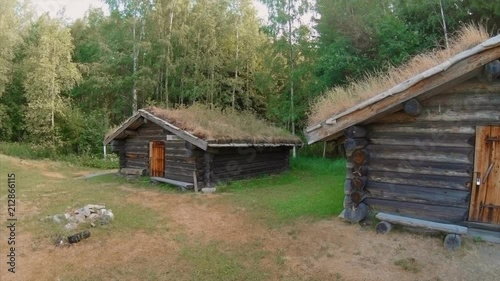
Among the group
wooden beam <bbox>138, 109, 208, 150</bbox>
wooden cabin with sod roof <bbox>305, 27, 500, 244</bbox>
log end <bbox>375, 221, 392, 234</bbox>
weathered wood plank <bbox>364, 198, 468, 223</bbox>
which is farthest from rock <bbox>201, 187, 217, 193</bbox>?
log end <bbox>375, 221, 392, 234</bbox>

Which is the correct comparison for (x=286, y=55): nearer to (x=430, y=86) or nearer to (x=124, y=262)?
(x=430, y=86)

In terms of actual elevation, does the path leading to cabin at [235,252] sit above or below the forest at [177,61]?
below

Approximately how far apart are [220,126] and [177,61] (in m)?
11.2

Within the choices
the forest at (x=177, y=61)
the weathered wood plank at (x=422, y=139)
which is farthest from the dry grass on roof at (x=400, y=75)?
the forest at (x=177, y=61)

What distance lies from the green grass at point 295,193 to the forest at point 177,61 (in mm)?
4422

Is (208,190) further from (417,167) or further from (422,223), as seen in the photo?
(422,223)

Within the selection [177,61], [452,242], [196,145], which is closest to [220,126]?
[196,145]

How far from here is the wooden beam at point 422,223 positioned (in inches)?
224

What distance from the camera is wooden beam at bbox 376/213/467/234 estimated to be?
5.69m

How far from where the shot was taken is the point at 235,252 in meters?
5.83

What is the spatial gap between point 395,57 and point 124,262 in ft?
50.1

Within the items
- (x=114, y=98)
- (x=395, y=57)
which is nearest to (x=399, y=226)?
(x=395, y=57)

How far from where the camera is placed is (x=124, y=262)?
544 cm

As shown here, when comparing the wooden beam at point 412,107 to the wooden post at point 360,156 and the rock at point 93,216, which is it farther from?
the rock at point 93,216
